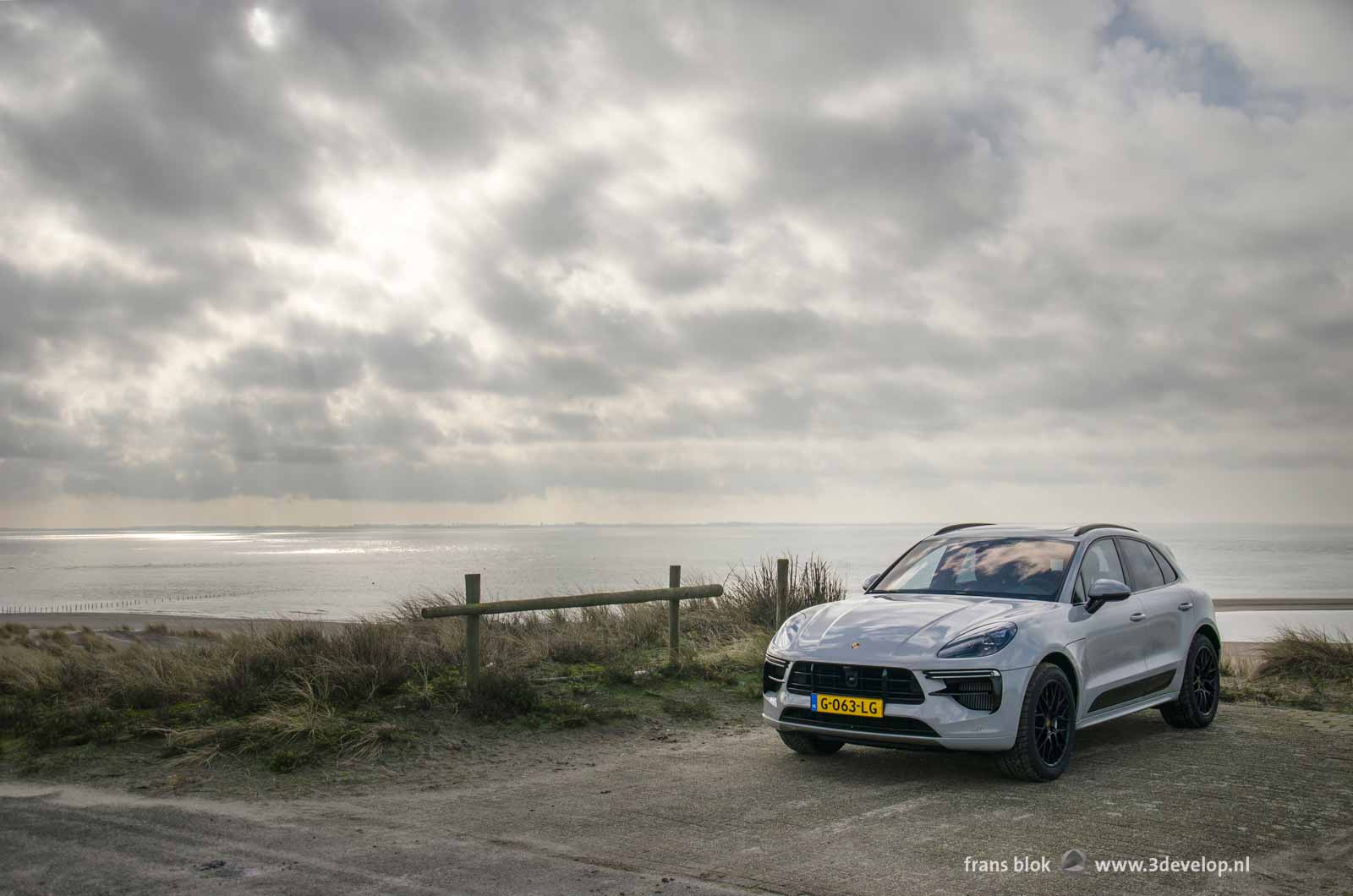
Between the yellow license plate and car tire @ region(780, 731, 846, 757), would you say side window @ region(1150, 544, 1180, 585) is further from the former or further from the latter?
the yellow license plate

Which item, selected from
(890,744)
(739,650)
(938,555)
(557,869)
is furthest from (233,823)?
(739,650)

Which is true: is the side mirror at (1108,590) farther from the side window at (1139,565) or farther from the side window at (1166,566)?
the side window at (1166,566)

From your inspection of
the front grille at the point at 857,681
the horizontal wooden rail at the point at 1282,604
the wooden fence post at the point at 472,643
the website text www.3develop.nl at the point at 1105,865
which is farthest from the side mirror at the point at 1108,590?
the horizontal wooden rail at the point at 1282,604

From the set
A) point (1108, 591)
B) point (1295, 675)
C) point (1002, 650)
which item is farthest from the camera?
point (1295, 675)

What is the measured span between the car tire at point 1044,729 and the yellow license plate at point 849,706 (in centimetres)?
94

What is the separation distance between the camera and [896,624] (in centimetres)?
795

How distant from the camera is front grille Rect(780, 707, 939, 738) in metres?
7.39

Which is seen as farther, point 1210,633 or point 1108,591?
point 1210,633

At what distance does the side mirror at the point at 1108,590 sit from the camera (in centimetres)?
811

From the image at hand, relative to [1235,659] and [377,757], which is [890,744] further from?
[1235,659]

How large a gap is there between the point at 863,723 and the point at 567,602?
4.31 metres

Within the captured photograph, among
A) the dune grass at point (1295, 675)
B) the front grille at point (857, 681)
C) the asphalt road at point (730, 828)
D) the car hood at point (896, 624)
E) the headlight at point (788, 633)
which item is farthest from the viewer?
the dune grass at point (1295, 675)

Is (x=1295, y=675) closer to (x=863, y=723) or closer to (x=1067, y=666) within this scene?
(x=1067, y=666)

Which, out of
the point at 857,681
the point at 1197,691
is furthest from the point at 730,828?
the point at 1197,691
